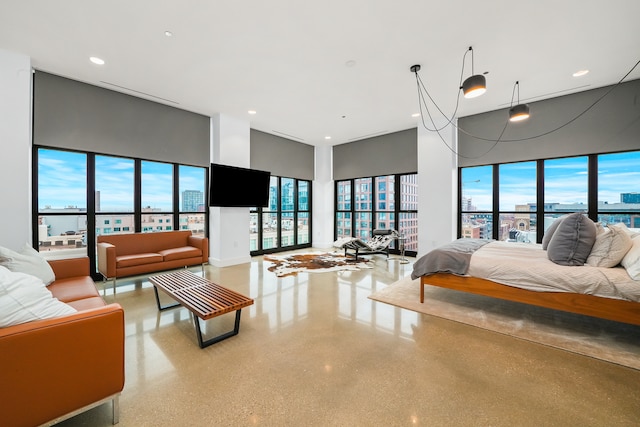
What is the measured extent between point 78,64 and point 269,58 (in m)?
2.68

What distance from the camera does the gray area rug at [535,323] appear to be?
7.13 ft

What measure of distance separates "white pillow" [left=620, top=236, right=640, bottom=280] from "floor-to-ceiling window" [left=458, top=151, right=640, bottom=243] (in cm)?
255

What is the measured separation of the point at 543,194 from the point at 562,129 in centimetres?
117

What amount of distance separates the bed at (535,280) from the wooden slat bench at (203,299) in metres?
2.23

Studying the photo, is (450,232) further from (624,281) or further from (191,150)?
(191,150)

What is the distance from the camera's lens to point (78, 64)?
3.50m

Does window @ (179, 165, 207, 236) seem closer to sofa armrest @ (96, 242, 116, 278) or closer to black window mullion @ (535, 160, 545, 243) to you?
sofa armrest @ (96, 242, 116, 278)

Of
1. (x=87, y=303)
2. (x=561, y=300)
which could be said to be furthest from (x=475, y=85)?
(x=87, y=303)

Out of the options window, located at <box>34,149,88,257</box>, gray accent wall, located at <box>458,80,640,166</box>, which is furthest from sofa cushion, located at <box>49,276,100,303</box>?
gray accent wall, located at <box>458,80,640,166</box>

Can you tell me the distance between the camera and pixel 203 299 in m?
2.35

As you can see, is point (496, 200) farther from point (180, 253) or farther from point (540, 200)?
point (180, 253)

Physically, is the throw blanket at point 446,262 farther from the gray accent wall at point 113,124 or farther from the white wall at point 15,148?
the white wall at point 15,148

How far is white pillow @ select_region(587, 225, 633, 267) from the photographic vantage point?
7.72 ft

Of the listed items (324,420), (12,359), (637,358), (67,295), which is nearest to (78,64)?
(67,295)
